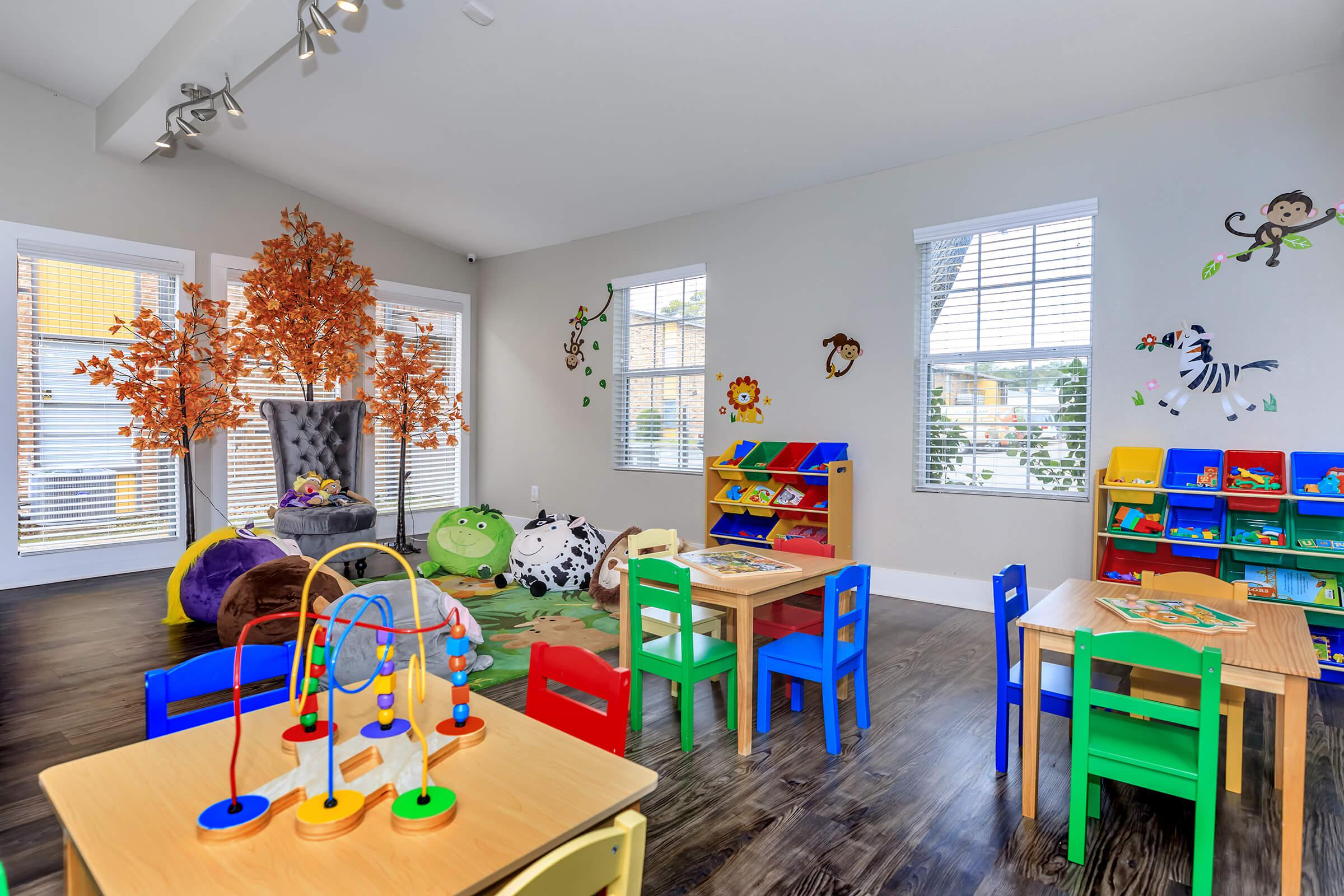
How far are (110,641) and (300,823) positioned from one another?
12.9 feet

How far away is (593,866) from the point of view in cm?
96

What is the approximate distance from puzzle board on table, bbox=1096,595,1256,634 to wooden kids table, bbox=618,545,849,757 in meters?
0.95

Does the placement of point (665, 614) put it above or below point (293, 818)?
below

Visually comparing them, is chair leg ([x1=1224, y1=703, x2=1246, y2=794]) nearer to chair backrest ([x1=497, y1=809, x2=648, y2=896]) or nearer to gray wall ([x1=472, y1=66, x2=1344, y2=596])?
gray wall ([x1=472, y1=66, x2=1344, y2=596])

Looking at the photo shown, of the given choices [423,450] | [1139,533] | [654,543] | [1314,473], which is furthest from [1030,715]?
[423,450]

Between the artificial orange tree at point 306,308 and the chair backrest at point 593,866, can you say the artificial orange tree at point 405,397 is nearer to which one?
the artificial orange tree at point 306,308

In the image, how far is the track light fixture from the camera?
162 inches

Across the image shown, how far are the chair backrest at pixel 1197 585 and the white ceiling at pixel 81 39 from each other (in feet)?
18.5

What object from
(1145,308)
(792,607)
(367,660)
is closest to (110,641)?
(367,660)

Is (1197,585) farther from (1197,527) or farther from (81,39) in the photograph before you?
(81,39)

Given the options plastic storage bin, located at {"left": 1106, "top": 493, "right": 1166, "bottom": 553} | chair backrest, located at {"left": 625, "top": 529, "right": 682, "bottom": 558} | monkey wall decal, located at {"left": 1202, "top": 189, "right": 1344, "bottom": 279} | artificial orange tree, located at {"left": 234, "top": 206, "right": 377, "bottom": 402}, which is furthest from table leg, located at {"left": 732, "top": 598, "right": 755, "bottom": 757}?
artificial orange tree, located at {"left": 234, "top": 206, "right": 377, "bottom": 402}

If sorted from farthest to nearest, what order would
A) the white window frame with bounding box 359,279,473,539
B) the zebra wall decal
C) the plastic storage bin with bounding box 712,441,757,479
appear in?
the white window frame with bounding box 359,279,473,539, the plastic storage bin with bounding box 712,441,757,479, the zebra wall decal

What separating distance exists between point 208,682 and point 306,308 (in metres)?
5.59

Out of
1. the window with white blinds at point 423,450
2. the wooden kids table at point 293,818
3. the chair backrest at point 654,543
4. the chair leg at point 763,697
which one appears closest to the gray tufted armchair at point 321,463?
the window with white blinds at point 423,450
